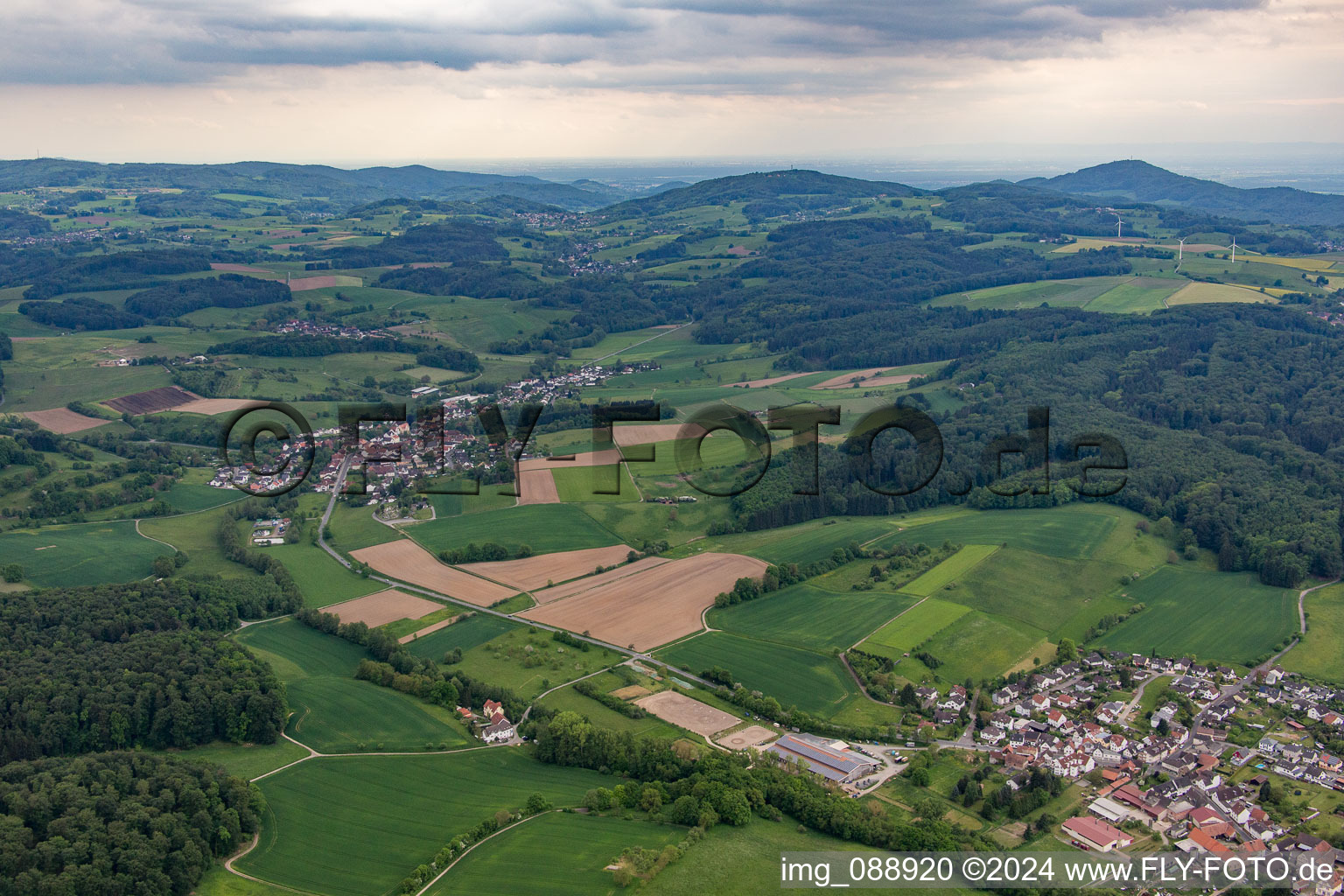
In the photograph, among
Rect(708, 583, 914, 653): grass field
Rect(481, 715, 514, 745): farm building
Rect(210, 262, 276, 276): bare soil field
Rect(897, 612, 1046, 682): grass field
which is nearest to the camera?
Rect(481, 715, 514, 745): farm building

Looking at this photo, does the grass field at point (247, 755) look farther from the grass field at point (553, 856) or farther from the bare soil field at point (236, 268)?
the bare soil field at point (236, 268)

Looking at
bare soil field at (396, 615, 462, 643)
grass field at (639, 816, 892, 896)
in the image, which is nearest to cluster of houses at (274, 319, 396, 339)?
bare soil field at (396, 615, 462, 643)

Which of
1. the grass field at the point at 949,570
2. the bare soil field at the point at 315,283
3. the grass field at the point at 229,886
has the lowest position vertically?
the grass field at the point at 229,886

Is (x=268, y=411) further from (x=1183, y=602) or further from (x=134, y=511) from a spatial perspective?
(x=1183, y=602)

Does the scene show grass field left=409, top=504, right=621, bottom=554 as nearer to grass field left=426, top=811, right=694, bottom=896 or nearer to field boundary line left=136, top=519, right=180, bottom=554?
field boundary line left=136, top=519, right=180, bottom=554

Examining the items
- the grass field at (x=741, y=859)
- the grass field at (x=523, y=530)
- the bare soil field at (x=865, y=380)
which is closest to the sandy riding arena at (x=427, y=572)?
the grass field at (x=523, y=530)

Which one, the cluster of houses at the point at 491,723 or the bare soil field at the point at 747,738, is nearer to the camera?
the bare soil field at the point at 747,738

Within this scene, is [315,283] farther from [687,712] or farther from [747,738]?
[747,738]
